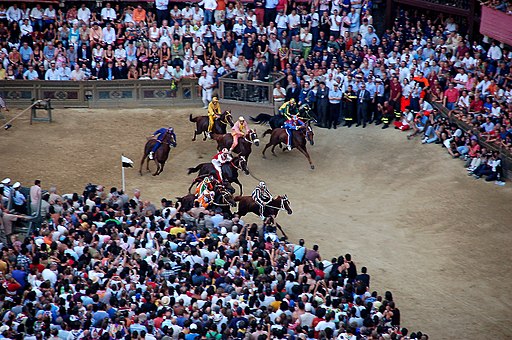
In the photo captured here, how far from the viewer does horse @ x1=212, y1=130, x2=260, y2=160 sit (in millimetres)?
30656

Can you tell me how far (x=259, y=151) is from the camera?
109ft

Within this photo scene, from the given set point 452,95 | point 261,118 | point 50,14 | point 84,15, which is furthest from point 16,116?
point 452,95

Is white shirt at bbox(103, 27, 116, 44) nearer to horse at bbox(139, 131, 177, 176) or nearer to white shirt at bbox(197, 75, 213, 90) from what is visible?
white shirt at bbox(197, 75, 213, 90)

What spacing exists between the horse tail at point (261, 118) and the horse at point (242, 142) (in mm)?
3564

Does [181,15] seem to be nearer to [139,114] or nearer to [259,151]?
[139,114]

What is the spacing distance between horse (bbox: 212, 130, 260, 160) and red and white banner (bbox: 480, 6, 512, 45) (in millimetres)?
9046

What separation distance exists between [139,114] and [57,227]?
13669 millimetres

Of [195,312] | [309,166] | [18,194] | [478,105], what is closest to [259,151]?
[309,166]

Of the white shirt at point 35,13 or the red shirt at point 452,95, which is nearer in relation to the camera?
the red shirt at point 452,95

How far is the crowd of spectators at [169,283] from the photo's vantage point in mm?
18484

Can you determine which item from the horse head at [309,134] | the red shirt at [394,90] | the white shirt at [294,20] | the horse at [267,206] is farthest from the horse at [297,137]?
the white shirt at [294,20]

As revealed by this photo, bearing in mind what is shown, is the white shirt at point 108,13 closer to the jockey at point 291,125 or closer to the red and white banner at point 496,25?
the jockey at point 291,125

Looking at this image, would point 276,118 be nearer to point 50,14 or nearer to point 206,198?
point 206,198

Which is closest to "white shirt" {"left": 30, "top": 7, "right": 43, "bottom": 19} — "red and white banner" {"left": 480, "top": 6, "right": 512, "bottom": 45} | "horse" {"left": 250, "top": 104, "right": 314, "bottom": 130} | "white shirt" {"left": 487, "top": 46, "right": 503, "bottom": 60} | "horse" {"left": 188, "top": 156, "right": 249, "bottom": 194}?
"horse" {"left": 250, "top": 104, "right": 314, "bottom": 130}
